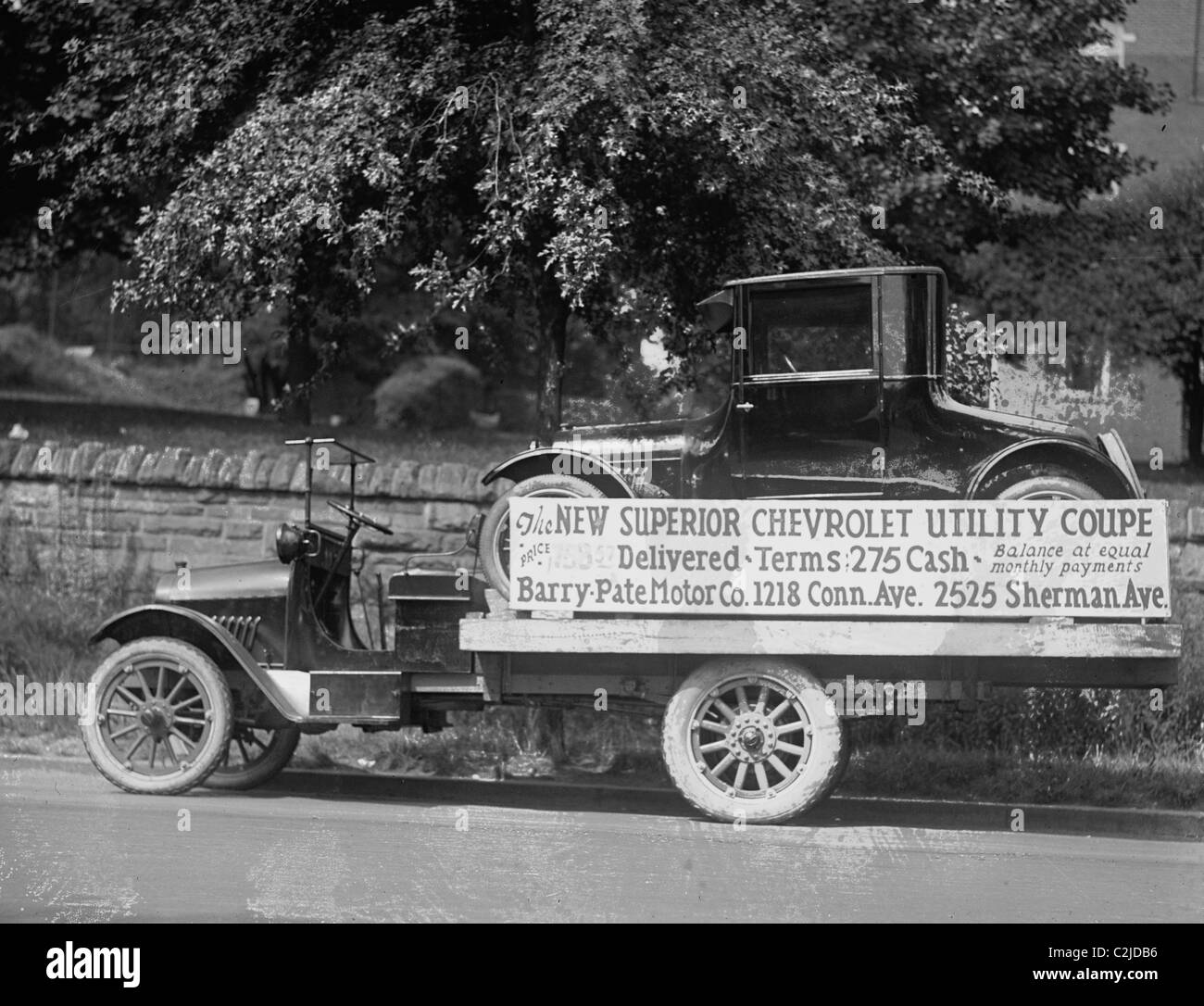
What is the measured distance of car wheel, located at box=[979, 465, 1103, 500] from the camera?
7.93 metres

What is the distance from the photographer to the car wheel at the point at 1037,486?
26.0 ft

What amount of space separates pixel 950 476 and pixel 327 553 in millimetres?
3320

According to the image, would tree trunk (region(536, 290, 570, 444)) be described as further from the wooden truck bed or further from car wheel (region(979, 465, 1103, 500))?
car wheel (region(979, 465, 1103, 500))

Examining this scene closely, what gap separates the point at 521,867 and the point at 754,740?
1.41 meters

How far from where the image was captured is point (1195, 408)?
65.6 ft

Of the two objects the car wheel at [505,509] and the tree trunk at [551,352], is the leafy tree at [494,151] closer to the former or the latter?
the tree trunk at [551,352]

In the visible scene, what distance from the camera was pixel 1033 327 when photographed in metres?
17.8

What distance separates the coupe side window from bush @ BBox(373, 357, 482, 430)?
25.1 meters

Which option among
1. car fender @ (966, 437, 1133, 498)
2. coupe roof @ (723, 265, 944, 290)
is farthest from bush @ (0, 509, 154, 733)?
car fender @ (966, 437, 1133, 498)

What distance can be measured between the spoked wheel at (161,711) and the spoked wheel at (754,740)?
2.25m

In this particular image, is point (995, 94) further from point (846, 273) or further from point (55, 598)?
point (55, 598)

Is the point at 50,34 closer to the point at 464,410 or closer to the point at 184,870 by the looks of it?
the point at 184,870

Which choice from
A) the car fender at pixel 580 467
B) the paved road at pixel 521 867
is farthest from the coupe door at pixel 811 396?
the paved road at pixel 521 867

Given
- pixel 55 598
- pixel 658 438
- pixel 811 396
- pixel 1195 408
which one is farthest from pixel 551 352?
pixel 1195 408
